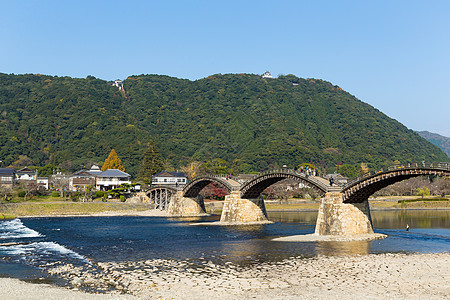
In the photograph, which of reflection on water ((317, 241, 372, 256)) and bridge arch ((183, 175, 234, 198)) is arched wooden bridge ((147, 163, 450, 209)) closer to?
bridge arch ((183, 175, 234, 198))

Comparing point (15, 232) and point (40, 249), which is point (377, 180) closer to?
point (40, 249)

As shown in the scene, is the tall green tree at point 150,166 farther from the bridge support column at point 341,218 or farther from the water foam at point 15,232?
the bridge support column at point 341,218

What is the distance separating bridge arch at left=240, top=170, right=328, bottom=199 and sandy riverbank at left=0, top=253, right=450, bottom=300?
20430mm

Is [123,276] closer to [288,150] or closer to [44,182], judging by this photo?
[44,182]

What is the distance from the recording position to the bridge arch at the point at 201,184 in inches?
2925

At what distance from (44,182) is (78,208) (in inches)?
1679

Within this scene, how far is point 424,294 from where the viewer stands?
22141mm

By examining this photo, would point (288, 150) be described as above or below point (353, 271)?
above

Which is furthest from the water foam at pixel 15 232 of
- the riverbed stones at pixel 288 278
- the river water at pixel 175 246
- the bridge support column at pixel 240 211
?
the bridge support column at pixel 240 211

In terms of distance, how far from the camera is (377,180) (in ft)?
148

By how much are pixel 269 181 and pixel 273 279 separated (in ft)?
138

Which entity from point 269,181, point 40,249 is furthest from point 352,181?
point 40,249

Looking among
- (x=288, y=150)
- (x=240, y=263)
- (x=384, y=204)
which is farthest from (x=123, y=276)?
(x=288, y=150)

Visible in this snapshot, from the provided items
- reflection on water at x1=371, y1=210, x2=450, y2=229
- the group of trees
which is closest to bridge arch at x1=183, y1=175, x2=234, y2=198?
reflection on water at x1=371, y1=210, x2=450, y2=229
